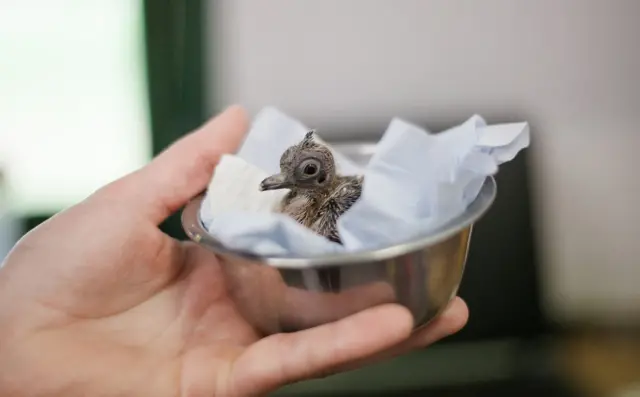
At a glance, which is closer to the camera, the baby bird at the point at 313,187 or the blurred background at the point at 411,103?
the baby bird at the point at 313,187

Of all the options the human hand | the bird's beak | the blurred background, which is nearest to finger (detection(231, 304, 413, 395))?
the human hand

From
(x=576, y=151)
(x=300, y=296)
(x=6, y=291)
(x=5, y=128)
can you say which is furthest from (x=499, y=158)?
(x=5, y=128)

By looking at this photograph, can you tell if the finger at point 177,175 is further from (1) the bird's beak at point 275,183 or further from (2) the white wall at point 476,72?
(2) the white wall at point 476,72

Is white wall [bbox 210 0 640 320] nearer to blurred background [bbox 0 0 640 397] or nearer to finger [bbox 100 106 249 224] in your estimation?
blurred background [bbox 0 0 640 397]

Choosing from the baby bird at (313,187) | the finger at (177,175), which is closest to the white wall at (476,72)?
the finger at (177,175)

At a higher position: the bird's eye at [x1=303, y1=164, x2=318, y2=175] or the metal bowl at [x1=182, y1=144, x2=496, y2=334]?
the bird's eye at [x1=303, y1=164, x2=318, y2=175]

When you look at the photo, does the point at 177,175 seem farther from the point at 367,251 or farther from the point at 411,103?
the point at 411,103

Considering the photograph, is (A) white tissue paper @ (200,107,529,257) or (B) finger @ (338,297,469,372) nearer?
(A) white tissue paper @ (200,107,529,257)
